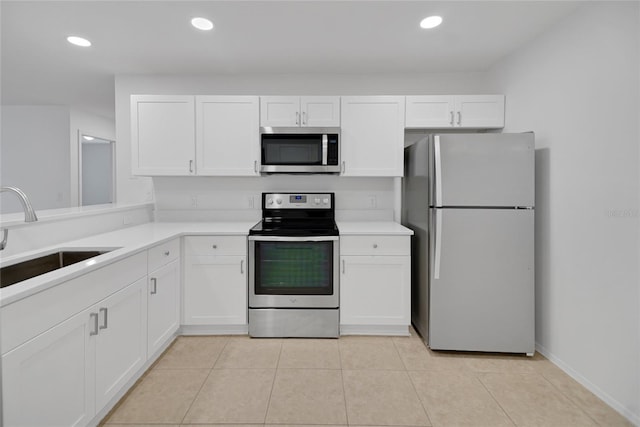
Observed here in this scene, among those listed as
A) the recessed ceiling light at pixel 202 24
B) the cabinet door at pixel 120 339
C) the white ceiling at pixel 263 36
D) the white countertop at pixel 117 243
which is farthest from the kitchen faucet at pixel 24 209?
the recessed ceiling light at pixel 202 24

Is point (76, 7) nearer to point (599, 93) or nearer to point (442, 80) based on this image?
point (442, 80)

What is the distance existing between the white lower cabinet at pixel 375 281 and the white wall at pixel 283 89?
744 mm

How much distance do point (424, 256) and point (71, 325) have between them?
2.20m

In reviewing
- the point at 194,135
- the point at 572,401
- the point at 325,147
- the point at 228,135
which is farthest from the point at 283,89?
the point at 572,401

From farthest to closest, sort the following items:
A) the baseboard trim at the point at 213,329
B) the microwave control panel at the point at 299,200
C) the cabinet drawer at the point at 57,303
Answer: the microwave control panel at the point at 299,200 < the baseboard trim at the point at 213,329 < the cabinet drawer at the point at 57,303

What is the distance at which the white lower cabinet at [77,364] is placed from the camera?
1192mm

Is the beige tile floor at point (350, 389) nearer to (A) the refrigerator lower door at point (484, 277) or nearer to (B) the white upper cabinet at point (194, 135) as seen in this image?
(A) the refrigerator lower door at point (484, 277)

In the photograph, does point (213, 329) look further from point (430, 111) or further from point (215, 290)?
point (430, 111)

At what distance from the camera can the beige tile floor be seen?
1799mm

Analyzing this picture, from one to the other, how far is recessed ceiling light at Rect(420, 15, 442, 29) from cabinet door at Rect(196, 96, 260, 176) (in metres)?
1.47

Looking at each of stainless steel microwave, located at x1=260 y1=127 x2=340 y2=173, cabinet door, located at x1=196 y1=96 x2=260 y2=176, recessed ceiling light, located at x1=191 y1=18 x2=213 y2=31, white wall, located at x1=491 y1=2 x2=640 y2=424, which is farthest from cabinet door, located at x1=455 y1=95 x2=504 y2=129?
recessed ceiling light, located at x1=191 y1=18 x2=213 y2=31

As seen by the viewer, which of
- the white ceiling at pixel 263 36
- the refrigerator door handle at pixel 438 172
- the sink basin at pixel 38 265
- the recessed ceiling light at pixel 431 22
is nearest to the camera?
the sink basin at pixel 38 265

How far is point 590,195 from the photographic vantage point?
6.74 feet

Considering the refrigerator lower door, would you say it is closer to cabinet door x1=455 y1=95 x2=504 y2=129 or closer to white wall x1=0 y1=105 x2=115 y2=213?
cabinet door x1=455 y1=95 x2=504 y2=129
